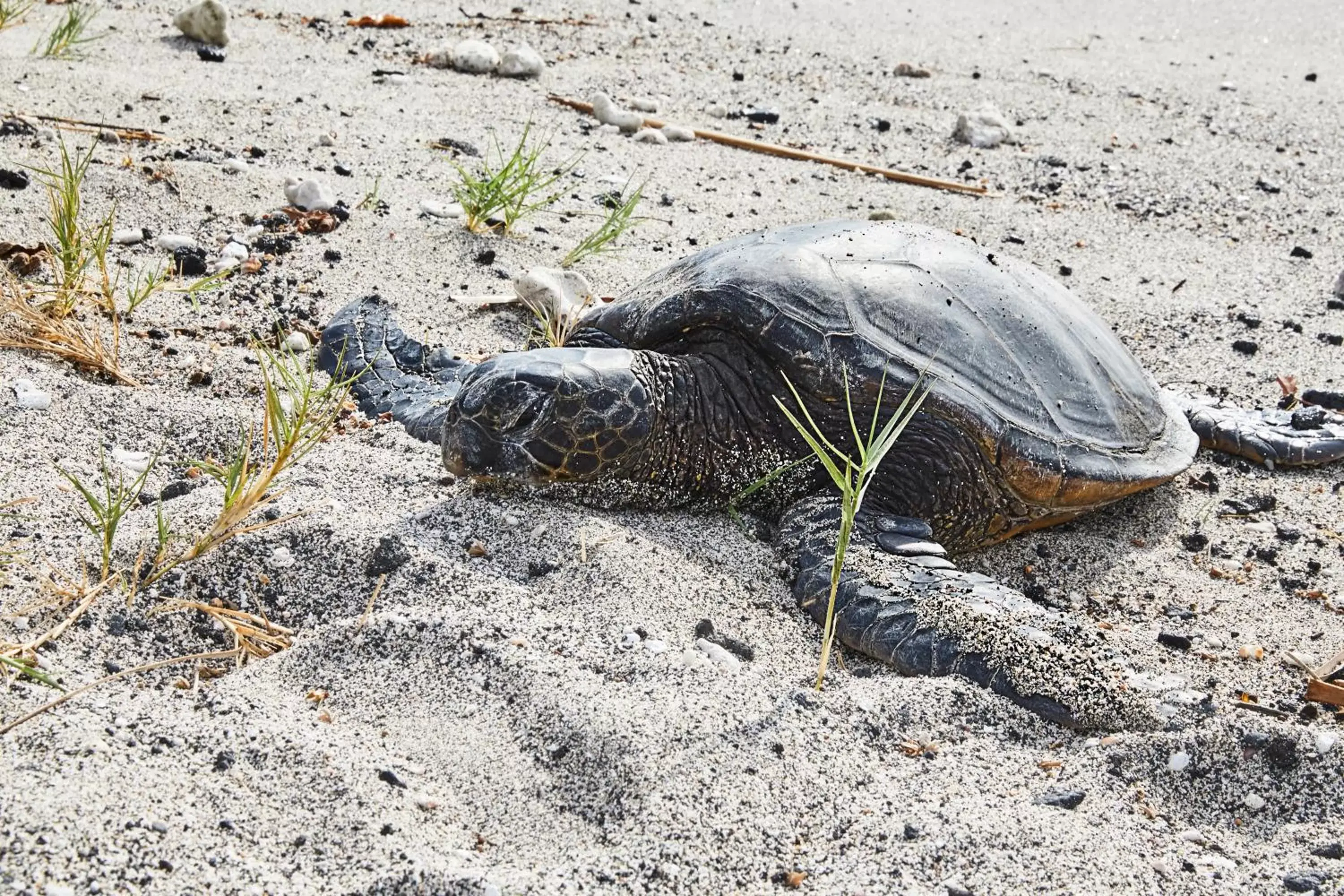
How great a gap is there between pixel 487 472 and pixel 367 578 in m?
0.47

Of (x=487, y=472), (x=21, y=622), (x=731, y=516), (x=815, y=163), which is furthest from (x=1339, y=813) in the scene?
(x=815, y=163)

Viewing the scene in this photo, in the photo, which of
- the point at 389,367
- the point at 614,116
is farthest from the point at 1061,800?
the point at 614,116

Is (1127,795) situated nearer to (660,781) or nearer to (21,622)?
(660,781)

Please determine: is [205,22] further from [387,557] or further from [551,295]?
[387,557]

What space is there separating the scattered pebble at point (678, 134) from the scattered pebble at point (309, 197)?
188 centimetres

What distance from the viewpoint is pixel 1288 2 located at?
969 cm

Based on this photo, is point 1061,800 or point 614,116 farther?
point 614,116

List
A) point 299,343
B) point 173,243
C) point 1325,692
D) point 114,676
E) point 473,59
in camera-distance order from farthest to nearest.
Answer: point 473,59 → point 173,243 → point 299,343 → point 1325,692 → point 114,676

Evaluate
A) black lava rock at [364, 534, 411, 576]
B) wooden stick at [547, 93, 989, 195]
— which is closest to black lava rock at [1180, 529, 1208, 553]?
black lava rock at [364, 534, 411, 576]

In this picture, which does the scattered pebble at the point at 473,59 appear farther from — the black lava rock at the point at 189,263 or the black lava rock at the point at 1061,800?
the black lava rock at the point at 1061,800

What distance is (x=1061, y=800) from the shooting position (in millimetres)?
2240

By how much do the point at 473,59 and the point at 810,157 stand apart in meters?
1.85

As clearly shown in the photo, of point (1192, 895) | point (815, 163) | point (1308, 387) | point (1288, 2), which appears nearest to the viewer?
point (1192, 895)

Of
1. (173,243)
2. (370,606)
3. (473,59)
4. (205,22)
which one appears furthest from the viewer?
(473,59)
